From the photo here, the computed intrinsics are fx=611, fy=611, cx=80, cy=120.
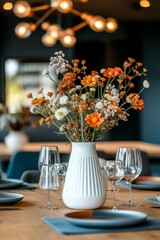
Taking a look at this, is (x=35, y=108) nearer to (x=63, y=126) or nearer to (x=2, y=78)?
(x=63, y=126)

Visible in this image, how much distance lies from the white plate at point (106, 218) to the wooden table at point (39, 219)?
4cm

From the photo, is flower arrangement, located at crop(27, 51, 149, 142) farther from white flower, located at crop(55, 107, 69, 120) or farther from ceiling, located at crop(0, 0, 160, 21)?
ceiling, located at crop(0, 0, 160, 21)

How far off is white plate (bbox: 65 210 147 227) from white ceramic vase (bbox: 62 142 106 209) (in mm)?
231

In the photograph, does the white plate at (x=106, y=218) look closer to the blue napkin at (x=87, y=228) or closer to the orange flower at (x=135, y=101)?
the blue napkin at (x=87, y=228)

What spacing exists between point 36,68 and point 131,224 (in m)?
8.80

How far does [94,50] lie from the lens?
10500mm

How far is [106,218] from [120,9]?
818cm

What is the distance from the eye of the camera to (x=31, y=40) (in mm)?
10359

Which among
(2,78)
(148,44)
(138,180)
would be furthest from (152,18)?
(138,180)

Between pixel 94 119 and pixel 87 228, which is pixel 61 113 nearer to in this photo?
pixel 94 119

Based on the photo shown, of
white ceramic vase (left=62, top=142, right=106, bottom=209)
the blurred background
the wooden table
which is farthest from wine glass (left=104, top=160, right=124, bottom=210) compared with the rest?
the blurred background

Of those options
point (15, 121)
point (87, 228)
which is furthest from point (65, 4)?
point (87, 228)

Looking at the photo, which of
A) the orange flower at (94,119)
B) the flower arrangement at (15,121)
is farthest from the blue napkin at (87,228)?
the flower arrangement at (15,121)

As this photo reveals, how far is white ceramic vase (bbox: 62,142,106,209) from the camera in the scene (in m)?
2.31
